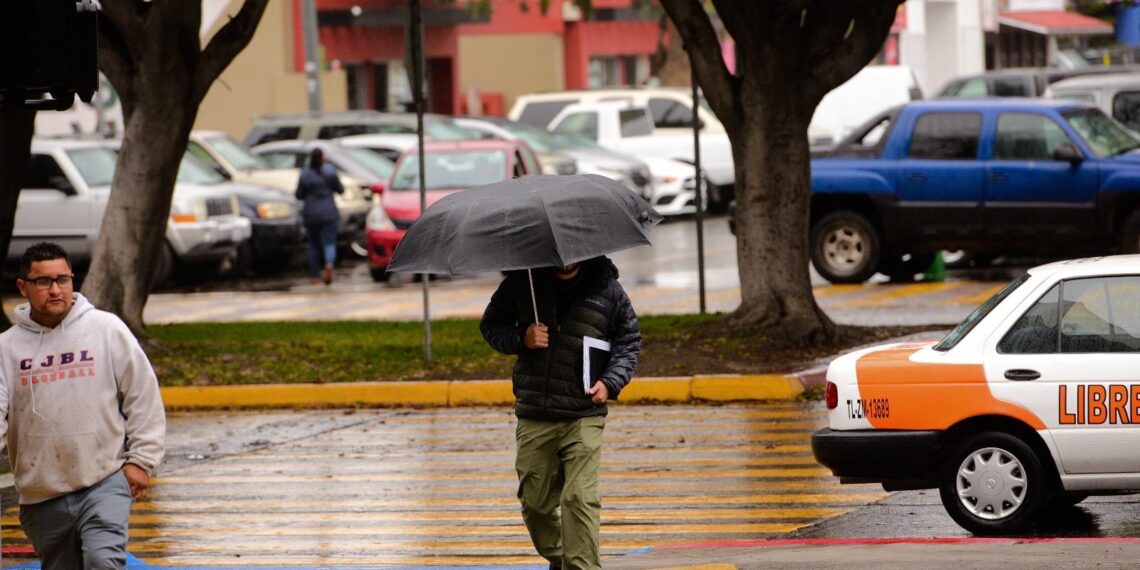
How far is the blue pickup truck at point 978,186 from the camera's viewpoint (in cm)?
1842

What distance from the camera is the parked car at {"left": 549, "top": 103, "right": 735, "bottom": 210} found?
103ft

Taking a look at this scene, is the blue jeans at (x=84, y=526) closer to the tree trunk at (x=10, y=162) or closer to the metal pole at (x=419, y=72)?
the metal pole at (x=419, y=72)

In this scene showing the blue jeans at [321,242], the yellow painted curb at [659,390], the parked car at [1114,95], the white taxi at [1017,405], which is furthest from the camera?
the parked car at [1114,95]

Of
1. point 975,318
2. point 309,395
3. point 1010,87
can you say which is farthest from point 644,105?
point 975,318

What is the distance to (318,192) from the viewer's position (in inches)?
904

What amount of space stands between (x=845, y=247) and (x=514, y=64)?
31725mm

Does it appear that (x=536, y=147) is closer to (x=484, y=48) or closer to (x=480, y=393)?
(x=480, y=393)

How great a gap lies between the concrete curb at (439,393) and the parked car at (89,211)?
8880 mm

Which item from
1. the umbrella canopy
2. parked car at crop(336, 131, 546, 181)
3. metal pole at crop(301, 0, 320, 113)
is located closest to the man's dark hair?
the umbrella canopy

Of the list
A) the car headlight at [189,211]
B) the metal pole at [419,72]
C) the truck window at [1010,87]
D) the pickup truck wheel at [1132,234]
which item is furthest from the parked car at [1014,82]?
the metal pole at [419,72]

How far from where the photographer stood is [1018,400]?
8.63 meters

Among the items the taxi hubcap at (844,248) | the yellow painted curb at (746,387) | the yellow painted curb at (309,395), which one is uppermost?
the taxi hubcap at (844,248)

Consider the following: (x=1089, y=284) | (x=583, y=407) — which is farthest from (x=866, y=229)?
(x=583, y=407)

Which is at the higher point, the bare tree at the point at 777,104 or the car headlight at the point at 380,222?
the bare tree at the point at 777,104
